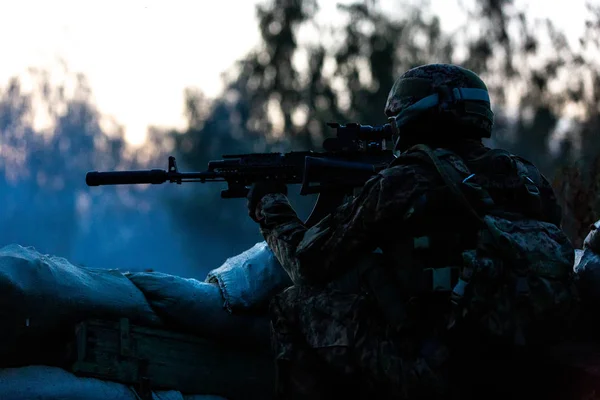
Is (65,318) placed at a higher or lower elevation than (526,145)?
lower

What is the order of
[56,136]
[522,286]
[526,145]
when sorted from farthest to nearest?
[56,136]
[526,145]
[522,286]

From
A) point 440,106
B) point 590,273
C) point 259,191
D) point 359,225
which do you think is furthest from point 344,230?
point 590,273

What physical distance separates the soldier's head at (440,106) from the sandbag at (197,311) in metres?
1.30

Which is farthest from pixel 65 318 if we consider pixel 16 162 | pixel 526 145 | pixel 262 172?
pixel 16 162

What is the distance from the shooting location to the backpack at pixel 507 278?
2.86m

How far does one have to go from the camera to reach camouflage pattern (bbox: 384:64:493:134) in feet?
10.6

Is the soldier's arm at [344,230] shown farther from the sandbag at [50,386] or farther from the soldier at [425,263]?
the sandbag at [50,386]

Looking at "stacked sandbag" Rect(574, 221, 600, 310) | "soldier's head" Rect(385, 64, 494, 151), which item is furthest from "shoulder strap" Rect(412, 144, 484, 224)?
"stacked sandbag" Rect(574, 221, 600, 310)

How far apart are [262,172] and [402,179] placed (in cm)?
106

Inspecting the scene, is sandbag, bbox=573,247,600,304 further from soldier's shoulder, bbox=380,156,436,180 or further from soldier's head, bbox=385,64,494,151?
soldier's shoulder, bbox=380,156,436,180

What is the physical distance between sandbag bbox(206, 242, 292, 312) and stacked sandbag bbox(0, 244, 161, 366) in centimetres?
34

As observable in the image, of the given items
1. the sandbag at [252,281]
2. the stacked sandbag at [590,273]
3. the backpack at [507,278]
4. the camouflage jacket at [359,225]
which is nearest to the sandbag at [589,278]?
the stacked sandbag at [590,273]

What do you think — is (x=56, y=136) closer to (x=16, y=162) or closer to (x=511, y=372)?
(x=16, y=162)

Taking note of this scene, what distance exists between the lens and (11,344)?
3.84m
